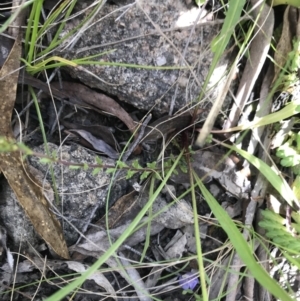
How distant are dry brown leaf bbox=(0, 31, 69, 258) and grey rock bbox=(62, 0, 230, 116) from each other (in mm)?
169

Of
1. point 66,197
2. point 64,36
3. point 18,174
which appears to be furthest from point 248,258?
point 64,36

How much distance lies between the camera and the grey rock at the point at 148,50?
48.6 inches

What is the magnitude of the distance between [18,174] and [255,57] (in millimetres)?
783

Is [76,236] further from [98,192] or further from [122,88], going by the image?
[122,88]

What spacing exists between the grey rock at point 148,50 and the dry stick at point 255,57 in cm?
10

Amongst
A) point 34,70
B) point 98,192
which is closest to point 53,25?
point 34,70

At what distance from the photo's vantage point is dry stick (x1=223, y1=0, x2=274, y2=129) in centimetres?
126

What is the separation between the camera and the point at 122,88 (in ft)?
4.12

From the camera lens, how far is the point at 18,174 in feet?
3.92

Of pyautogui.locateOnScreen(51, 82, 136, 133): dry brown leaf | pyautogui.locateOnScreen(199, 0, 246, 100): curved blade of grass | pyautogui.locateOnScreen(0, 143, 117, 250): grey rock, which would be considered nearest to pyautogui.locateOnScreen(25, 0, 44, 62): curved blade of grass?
pyautogui.locateOnScreen(51, 82, 136, 133): dry brown leaf

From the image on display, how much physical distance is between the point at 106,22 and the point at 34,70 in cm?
25

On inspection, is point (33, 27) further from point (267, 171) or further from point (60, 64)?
point (267, 171)

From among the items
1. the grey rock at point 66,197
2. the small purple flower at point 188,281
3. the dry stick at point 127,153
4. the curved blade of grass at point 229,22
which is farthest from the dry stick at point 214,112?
the small purple flower at point 188,281

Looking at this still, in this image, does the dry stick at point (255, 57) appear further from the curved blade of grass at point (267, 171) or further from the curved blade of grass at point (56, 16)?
the curved blade of grass at point (56, 16)
